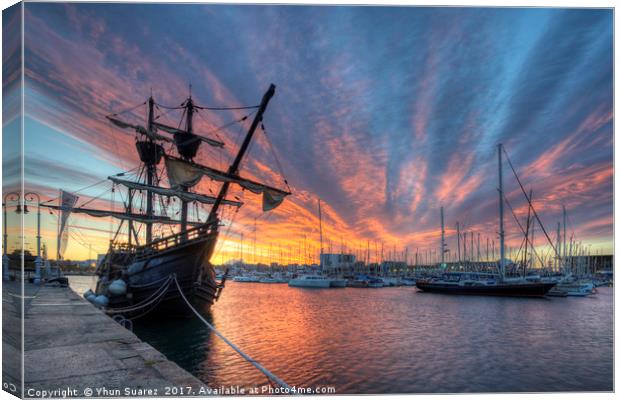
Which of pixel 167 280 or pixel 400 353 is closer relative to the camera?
pixel 400 353

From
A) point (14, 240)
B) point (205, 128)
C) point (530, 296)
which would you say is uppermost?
point (205, 128)

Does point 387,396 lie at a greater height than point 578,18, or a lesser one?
lesser

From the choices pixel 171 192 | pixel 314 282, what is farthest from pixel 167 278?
pixel 314 282

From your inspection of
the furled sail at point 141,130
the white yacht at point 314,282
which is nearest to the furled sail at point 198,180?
the furled sail at point 141,130

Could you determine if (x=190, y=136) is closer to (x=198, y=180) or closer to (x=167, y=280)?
(x=198, y=180)

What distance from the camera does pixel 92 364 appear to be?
498 centimetres

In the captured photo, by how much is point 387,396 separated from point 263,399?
2.13 m

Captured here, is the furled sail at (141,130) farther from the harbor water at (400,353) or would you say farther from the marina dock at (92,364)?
the marina dock at (92,364)

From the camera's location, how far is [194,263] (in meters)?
15.5

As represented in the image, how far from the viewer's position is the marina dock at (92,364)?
15.0 ft

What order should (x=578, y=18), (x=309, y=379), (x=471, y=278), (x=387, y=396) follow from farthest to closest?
(x=471, y=278)
(x=309, y=379)
(x=578, y=18)
(x=387, y=396)

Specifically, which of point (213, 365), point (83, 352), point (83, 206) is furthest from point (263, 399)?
point (83, 206)

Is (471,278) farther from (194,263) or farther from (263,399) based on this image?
(263,399)

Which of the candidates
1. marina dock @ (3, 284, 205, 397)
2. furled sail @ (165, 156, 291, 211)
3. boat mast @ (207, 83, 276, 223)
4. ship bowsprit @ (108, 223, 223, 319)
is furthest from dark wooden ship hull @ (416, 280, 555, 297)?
marina dock @ (3, 284, 205, 397)
